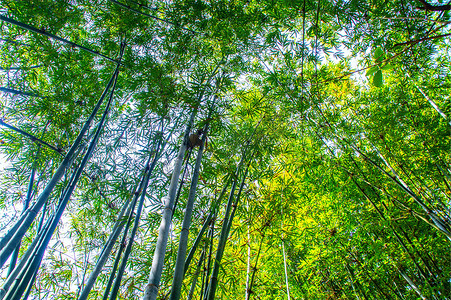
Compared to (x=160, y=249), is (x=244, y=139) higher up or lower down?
higher up

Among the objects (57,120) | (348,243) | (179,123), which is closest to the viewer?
(179,123)

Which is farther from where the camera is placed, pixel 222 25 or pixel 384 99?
pixel 384 99

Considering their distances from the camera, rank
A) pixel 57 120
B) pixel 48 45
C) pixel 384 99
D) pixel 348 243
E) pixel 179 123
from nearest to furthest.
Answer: pixel 179 123 → pixel 48 45 → pixel 57 120 → pixel 348 243 → pixel 384 99

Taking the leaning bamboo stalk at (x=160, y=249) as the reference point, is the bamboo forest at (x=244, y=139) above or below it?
above

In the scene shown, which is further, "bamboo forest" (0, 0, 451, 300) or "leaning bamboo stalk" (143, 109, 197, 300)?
"bamboo forest" (0, 0, 451, 300)

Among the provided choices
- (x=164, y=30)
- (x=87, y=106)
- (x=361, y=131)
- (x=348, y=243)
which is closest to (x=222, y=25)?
(x=164, y=30)

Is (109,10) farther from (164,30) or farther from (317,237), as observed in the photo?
(317,237)

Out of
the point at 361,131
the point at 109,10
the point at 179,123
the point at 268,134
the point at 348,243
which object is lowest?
the point at 348,243

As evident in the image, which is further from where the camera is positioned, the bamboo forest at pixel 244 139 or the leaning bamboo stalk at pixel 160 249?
the bamboo forest at pixel 244 139

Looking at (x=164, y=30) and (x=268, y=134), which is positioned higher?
(x=164, y=30)

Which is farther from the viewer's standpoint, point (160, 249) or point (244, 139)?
point (244, 139)

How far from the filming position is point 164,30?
2.68m

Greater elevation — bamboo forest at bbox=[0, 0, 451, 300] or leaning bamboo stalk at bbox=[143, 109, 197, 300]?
bamboo forest at bbox=[0, 0, 451, 300]

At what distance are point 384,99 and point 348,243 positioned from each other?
1.72 m
